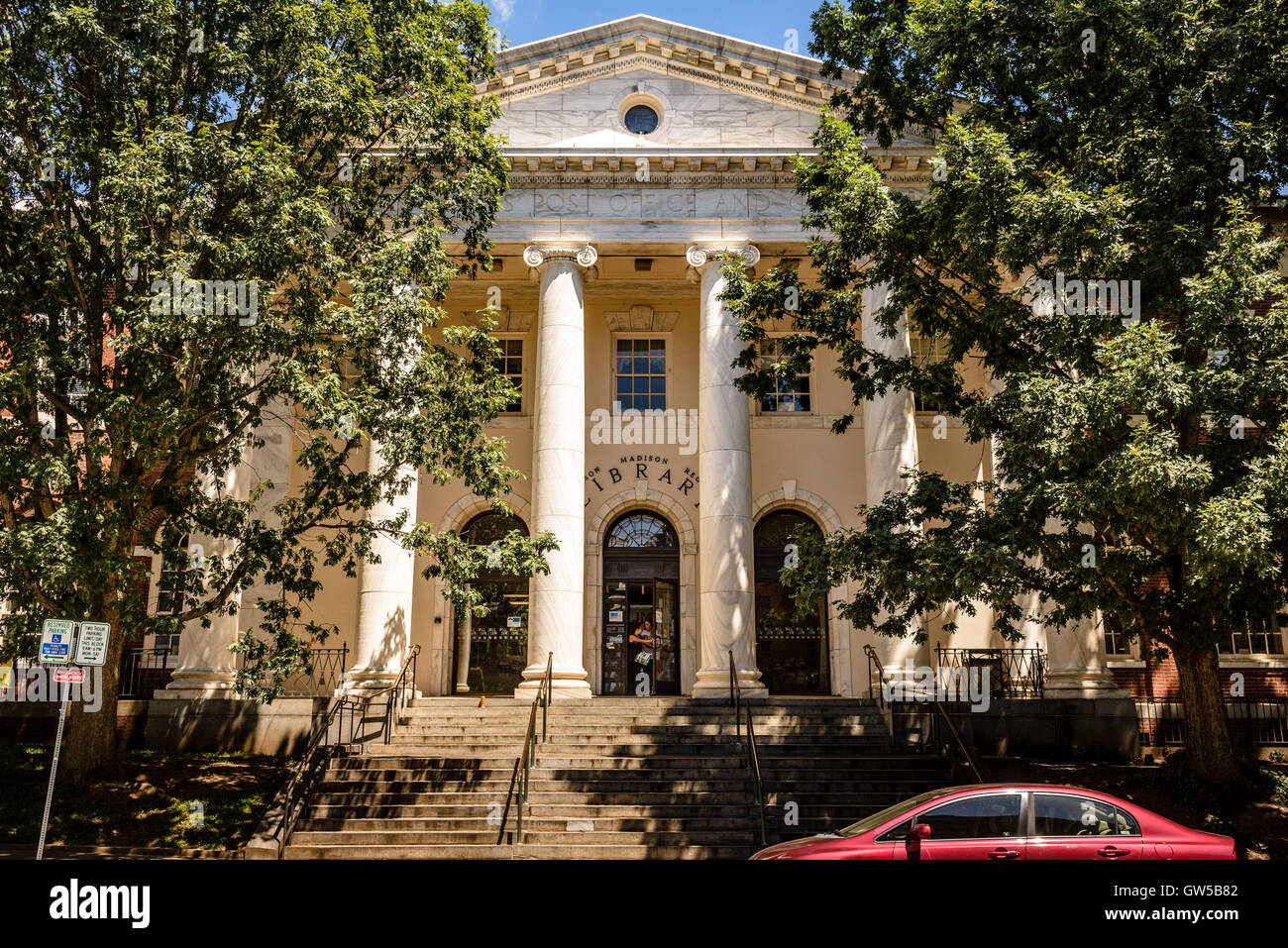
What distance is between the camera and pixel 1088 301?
1267 cm

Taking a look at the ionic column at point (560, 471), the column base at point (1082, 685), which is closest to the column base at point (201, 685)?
the ionic column at point (560, 471)

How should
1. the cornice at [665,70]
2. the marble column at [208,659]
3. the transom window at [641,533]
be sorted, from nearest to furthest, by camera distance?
the marble column at [208,659]
the cornice at [665,70]
the transom window at [641,533]

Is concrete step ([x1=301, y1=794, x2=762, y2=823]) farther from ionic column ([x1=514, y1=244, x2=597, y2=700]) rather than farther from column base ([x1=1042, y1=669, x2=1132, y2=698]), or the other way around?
column base ([x1=1042, y1=669, x2=1132, y2=698])

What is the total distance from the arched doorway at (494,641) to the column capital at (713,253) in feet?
23.2

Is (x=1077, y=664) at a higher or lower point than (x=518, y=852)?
higher

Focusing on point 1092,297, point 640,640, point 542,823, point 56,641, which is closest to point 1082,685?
point 1092,297

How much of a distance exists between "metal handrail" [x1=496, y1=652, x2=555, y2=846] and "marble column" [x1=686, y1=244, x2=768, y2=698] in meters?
2.79

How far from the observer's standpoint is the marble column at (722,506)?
18.8 meters

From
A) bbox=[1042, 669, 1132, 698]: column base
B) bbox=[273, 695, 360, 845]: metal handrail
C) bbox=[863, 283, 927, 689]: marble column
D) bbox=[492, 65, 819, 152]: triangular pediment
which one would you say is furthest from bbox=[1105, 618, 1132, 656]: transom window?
bbox=[273, 695, 360, 845]: metal handrail

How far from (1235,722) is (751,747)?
38.6ft

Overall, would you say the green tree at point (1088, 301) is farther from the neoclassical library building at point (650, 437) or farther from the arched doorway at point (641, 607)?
the arched doorway at point (641, 607)

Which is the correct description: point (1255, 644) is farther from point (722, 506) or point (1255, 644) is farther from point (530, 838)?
point (530, 838)
